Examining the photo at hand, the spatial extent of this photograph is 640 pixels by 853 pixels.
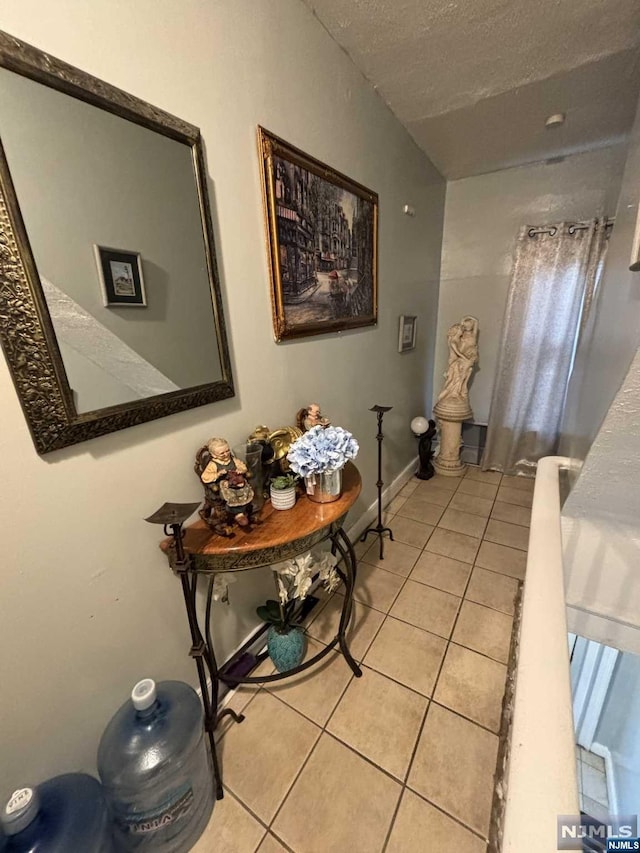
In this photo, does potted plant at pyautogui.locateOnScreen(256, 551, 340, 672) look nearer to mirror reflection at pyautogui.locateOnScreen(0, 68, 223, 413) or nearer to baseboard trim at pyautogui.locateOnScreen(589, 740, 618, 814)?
mirror reflection at pyautogui.locateOnScreen(0, 68, 223, 413)

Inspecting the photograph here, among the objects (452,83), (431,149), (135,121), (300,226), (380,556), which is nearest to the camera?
(135,121)

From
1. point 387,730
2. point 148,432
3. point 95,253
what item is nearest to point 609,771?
point 387,730

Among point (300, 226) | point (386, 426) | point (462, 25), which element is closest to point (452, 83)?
point (462, 25)

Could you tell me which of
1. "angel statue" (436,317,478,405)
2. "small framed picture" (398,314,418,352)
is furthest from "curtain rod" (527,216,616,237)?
"small framed picture" (398,314,418,352)

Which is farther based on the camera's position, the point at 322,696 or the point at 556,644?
the point at 322,696

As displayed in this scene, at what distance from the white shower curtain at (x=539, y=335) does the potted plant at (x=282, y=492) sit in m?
2.38

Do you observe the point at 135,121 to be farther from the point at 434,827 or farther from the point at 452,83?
the point at 434,827

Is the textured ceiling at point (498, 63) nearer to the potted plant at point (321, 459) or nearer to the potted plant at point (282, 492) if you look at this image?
the potted plant at point (321, 459)

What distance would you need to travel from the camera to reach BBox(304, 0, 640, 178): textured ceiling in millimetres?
1173

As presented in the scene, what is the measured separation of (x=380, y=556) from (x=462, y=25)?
2405 millimetres

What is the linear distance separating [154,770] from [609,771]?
239cm

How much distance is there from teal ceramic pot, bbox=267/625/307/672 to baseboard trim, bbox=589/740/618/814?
5.85 feet

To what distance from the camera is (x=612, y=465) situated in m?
1.14

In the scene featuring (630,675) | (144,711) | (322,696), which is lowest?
(630,675)
